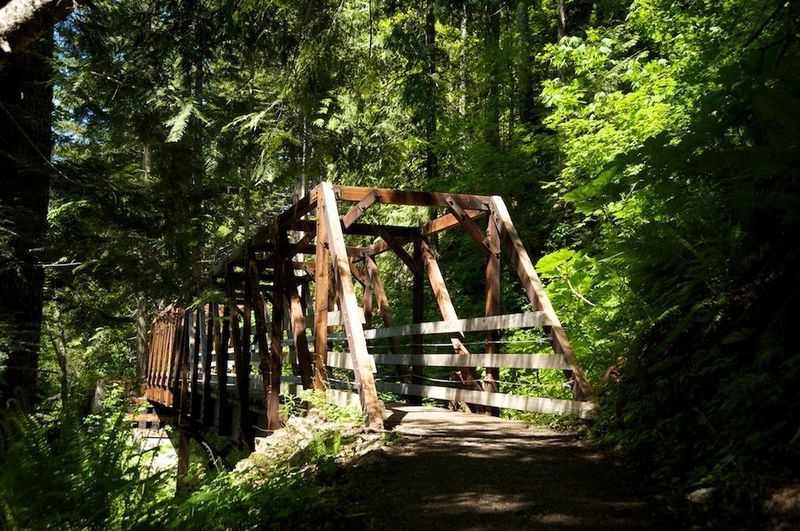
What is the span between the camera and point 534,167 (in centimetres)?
1616

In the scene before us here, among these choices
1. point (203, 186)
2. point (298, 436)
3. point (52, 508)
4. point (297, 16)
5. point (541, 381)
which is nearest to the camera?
point (52, 508)

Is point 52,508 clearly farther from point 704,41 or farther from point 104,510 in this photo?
point 704,41

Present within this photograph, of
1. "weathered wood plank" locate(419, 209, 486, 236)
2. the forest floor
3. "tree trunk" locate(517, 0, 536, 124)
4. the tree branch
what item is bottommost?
the forest floor

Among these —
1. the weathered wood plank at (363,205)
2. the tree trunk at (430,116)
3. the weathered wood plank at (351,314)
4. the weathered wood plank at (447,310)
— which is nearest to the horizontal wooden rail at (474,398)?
the weathered wood plank at (447,310)

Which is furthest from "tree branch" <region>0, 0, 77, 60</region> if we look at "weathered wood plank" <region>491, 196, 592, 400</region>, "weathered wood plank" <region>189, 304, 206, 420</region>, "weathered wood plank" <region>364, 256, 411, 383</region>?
"weathered wood plank" <region>189, 304, 206, 420</region>

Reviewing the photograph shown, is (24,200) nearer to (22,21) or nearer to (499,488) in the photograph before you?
(22,21)

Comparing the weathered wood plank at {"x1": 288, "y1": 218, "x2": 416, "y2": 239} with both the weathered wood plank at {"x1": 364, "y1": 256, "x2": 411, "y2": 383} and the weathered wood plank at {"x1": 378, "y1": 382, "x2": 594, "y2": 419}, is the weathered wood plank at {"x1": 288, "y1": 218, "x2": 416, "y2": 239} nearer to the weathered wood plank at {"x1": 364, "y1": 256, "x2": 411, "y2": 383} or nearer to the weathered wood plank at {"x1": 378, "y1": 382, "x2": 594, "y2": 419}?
the weathered wood plank at {"x1": 364, "y1": 256, "x2": 411, "y2": 383}

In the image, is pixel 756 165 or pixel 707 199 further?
pixel 707 199

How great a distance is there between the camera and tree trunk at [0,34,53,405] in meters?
8.36

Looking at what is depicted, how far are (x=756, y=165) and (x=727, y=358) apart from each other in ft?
4.22

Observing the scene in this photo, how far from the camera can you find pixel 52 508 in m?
3.07

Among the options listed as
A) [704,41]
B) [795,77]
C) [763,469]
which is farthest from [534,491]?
[704,41]

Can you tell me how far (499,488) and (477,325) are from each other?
374cm

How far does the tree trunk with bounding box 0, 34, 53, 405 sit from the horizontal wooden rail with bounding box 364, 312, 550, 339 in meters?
4.92
